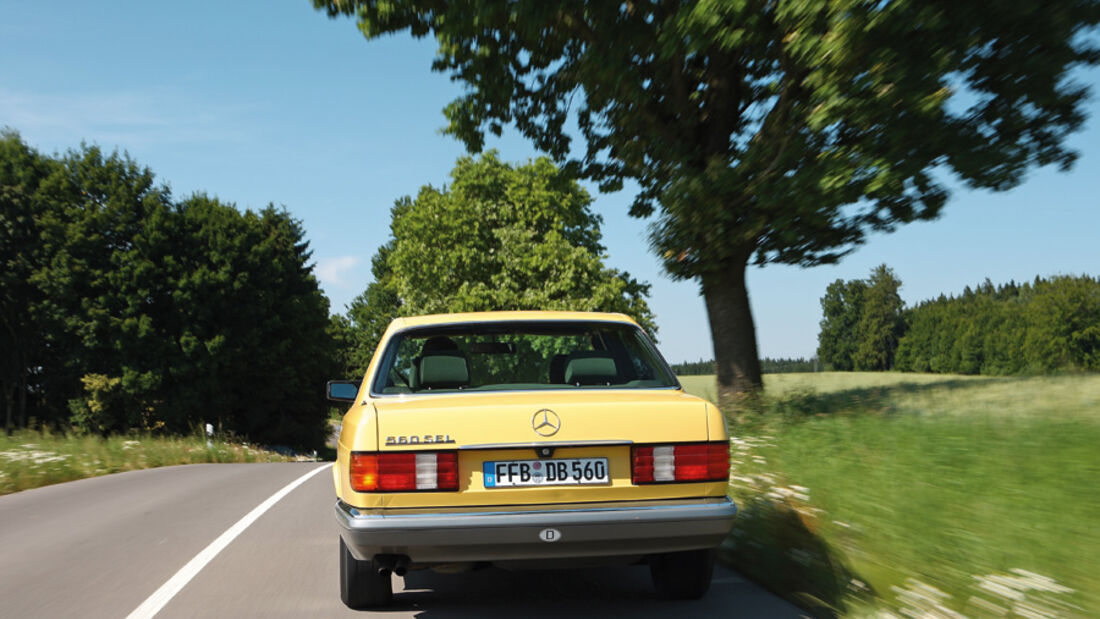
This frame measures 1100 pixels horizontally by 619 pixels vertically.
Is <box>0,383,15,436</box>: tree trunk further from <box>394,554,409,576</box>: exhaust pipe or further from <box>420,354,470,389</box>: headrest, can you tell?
<box>394,554,409,576</box>: exhaust pipe

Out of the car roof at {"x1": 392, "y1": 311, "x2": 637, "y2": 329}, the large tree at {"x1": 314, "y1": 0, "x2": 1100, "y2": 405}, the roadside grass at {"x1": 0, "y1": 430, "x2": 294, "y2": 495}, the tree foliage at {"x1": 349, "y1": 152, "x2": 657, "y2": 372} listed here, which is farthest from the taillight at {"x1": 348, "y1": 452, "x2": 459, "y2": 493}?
the tree foliage at {"x1": 349, "y1": 152, "x2": 657, "y2": 372}

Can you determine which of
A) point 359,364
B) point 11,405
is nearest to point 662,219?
point 11,405

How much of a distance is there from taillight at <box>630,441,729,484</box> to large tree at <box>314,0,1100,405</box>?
602 centimetres

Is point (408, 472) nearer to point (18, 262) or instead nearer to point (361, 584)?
point (361, 584)

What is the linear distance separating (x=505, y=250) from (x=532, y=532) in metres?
32.7

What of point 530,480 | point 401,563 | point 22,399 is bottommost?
point 401,563

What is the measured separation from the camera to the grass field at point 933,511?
434cm

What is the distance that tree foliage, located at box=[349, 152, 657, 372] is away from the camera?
3528 cm

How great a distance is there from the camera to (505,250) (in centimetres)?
3672

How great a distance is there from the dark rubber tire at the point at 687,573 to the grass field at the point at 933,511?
1.70ft

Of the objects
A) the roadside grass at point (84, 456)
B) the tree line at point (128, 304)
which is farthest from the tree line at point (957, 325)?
the roadside grass at point (84, 456)

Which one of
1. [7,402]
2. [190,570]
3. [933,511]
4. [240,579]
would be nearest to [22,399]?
[7,402]

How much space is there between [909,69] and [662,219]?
12.4 ft

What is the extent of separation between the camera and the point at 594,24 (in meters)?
11.9
